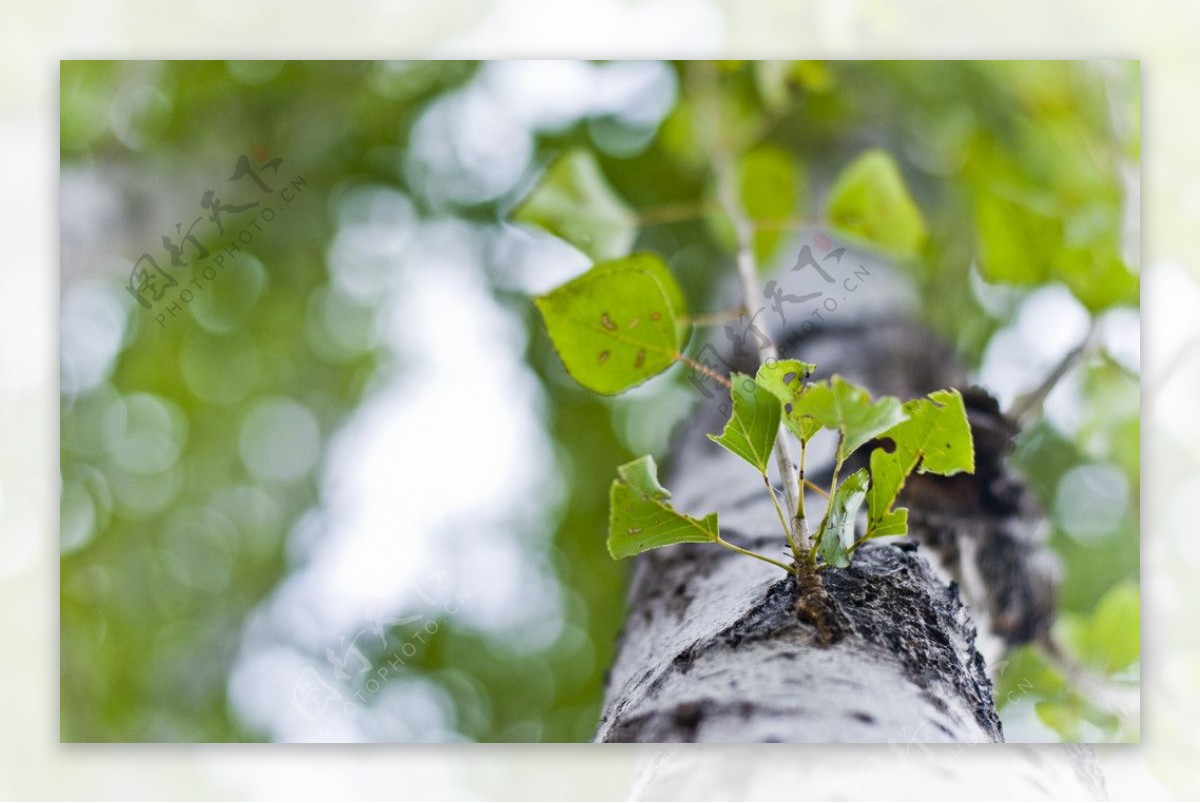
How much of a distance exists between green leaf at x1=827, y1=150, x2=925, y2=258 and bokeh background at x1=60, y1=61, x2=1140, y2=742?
4 centimetres

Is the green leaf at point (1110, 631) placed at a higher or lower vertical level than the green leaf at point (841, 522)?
lower

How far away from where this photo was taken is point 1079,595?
2.35 ft

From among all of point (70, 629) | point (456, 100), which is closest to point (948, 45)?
→ point (456, 100)

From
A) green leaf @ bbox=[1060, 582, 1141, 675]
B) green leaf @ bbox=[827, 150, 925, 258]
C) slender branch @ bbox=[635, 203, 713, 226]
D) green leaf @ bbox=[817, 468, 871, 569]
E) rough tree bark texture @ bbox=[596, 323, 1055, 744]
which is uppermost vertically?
slender branch @ bbox=[635, 203, 713, 226]

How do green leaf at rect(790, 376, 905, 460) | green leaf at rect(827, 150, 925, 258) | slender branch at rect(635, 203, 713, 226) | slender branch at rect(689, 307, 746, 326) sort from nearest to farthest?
green leaf at rect(790, 376, 905, 460) → slender branch at rect(689, 307, 746, 326) → green leaf at rect(827, 150, 925, 258) → slender branch at rect(635, 203, 713, 226)

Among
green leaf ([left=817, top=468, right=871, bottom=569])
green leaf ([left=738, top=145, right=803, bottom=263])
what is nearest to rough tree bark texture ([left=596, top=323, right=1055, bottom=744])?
green leaf ([left=817, top=468, right=871, bottom=569])

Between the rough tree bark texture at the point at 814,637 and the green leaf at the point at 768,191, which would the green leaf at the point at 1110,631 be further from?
the green leaf at the point at 768,191

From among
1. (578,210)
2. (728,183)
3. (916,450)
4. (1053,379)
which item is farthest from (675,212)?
(916,450)

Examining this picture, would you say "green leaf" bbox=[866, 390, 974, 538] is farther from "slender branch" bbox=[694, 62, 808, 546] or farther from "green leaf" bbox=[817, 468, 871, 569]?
"slender branch" bbox=[694, 62, 808, 546]

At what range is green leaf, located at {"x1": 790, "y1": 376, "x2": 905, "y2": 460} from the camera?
1.16 ft

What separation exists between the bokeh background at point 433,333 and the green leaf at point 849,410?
374 millimetres

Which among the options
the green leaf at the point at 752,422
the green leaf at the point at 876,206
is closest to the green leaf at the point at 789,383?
the green leaf at the point at 752,422

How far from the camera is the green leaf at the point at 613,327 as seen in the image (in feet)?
1.43

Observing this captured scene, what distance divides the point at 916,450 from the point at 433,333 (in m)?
0.52
